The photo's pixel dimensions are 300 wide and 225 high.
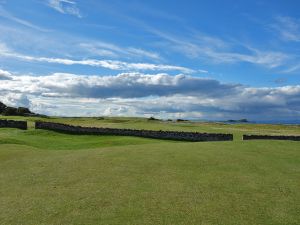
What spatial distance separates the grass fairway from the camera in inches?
439

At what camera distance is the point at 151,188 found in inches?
558

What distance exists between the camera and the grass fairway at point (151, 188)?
11156mm

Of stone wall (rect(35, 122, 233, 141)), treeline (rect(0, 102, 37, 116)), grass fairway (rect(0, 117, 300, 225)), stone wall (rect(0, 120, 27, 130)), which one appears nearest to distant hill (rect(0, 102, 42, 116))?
treeline (rect(0, 102, 37, 116))

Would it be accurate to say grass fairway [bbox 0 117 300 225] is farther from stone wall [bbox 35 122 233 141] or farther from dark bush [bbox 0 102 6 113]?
dark bush [bbox 0 102 6 113]

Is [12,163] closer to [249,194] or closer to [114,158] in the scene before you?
[114,158]

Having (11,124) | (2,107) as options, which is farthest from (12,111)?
(11,124)

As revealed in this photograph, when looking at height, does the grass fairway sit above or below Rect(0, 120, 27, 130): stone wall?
below

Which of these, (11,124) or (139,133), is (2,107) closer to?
(11,124)

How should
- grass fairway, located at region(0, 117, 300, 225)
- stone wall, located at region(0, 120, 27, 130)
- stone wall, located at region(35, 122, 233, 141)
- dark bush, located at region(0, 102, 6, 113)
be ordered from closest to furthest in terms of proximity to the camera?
grass fairway, located at region(0, 117, 300, 225), stone wall, located at region(35, 122, 233, 141), stone wall, located at region(0, 120, 27, 130), dark bush, located at region(0, 102, 6, 113)

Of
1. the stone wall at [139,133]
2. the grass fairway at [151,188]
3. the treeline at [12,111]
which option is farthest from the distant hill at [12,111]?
the grass fairway at [151,188]

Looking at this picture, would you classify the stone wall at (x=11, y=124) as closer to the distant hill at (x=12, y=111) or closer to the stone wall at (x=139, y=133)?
the stone wall at (x=139, y=133)

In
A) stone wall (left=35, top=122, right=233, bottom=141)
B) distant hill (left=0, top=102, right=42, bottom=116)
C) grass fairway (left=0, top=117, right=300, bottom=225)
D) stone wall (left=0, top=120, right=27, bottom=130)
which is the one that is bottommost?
grass fairway (left=0, top=117, right=300, bottom=225)

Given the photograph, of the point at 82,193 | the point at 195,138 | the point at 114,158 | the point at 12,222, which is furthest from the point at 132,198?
the point at 195,138

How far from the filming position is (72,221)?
10719mm
